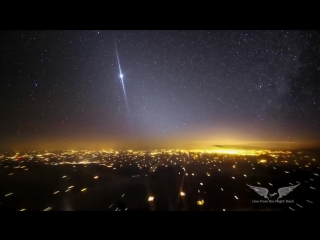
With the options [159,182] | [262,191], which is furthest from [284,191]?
[159,182]

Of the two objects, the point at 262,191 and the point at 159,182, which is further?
the point at 159,182

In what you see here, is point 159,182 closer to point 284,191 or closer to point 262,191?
point 262,191

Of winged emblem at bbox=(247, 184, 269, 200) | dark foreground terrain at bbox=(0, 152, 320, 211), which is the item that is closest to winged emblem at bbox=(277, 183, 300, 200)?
dark foreground terrain at bbox=(0, 152, 320, 211)

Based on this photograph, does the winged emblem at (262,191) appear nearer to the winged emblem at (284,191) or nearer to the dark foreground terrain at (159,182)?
the dark foreground terrain at (159,182)

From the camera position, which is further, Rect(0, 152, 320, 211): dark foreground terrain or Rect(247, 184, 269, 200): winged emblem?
Rect(0, 152, 320, 211): dark foreground terrain

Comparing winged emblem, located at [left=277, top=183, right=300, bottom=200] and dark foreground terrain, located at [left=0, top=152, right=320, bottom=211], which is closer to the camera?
winged emblem, located at [left=277, top=183, right=300, bottom=200]

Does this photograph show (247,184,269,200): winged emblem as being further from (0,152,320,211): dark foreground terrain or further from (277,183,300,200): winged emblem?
(277,183,300,200): winged emblem

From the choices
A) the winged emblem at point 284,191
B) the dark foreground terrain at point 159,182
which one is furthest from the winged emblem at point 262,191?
the winged emblem at point 284,191
